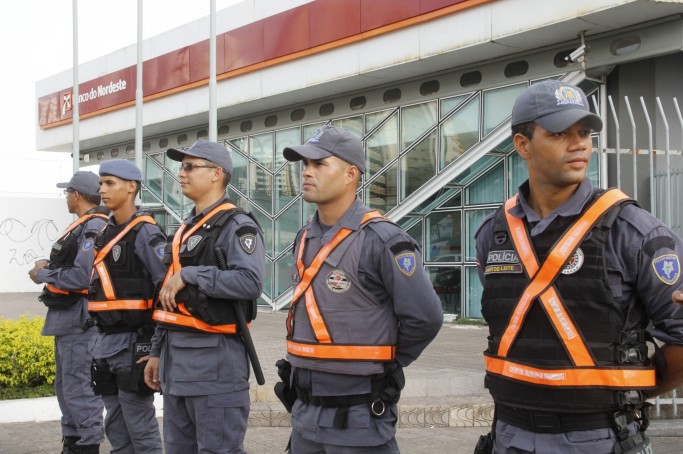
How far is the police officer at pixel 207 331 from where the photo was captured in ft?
13.3

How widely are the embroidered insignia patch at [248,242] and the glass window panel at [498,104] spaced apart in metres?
9.28

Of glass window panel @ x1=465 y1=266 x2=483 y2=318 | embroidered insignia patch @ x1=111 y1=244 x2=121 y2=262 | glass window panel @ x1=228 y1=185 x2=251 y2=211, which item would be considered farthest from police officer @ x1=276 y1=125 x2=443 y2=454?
glass window panel @ x1=228 y1=185 x2=251 y2=211

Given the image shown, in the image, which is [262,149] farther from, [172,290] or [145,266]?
[172,290]

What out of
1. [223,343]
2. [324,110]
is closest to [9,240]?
[324,110]

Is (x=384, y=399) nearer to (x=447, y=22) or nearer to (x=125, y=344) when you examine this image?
(x=125, y=344)

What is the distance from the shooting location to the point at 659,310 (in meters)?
2.42

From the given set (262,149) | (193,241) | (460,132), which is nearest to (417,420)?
(193,241)

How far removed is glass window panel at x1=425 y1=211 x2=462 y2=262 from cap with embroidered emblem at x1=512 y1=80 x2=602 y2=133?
1162cm

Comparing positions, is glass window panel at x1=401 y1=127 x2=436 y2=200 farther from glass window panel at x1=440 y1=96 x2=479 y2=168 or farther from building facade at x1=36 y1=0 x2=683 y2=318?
glass window panel at x1=440 y1=96 x2=479 y2=168

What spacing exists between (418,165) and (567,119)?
12.0 m

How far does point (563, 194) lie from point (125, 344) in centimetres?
325

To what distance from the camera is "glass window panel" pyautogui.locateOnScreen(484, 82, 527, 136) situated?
1280cm

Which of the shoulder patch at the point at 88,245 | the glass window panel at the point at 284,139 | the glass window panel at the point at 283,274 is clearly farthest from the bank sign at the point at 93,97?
the shoulder patch at the point at 88,245

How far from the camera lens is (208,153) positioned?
4449 mm
